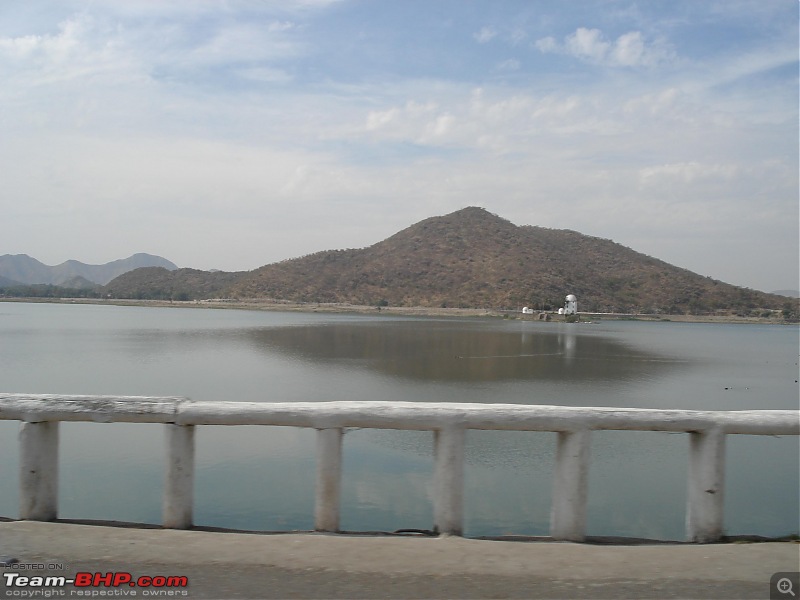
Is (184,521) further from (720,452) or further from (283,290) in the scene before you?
(283,290)

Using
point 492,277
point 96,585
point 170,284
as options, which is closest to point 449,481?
point 96,585

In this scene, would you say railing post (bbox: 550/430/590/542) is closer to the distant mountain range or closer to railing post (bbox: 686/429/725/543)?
railing post (bbox: 686/429/725/543)

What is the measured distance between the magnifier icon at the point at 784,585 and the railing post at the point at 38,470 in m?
4.78

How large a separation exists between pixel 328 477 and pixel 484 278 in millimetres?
121092

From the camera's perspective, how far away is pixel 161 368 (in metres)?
31.4

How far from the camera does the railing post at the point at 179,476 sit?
Result: 189 inches

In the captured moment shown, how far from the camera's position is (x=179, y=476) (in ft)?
15.8

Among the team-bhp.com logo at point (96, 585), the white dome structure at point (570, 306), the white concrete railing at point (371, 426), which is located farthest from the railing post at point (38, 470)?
the white dome structure at point (570, 306)

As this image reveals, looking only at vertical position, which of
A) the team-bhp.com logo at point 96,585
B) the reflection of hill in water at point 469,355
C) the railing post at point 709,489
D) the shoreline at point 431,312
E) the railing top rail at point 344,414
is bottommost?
the reflection of hill in water at point 469,355

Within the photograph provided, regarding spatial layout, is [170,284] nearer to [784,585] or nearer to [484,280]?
[484,280]

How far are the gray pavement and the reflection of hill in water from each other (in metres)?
23.8

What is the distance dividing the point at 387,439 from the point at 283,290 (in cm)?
11313

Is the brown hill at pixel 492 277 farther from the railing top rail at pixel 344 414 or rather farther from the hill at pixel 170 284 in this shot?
the railing top rail at pixel 344 414

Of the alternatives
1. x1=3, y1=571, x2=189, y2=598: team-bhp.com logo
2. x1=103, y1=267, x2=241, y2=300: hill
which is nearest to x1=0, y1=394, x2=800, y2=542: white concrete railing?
x1=3, y1=571, x2=189, y2=598: team-bhp.com logo
